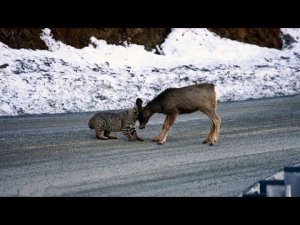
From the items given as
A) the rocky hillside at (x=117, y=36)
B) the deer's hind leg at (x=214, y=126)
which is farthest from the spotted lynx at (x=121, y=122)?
the rocky hillside at (x=117, y=36)

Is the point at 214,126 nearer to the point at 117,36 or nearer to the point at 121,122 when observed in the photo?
the point at 121,122

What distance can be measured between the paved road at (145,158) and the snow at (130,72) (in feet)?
9.20

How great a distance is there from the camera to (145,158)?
445 inches

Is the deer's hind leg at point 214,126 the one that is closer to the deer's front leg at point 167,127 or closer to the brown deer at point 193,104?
the brown deer at point 193,104

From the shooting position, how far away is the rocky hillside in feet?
89.7

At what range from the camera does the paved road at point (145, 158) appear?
8915 mm

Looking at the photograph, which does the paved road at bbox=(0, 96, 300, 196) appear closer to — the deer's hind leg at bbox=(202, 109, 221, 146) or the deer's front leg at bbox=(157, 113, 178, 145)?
the deer's front leg at bbox=(157, 113, 178, 145)

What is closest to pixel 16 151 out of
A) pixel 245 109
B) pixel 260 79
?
pixel 245 109

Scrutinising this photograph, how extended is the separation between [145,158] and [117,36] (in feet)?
66.8

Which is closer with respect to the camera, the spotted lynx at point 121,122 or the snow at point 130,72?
the spotted lynx at point 121,122

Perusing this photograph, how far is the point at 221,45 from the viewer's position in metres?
33.3

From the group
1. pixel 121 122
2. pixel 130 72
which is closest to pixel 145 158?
pixel 121 122

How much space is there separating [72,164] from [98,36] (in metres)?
20.3

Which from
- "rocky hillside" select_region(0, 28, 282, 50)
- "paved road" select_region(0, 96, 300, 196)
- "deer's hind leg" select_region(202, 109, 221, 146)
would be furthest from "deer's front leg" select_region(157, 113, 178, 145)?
"rocky hillside" select_region(0, 28, 282, 50)
